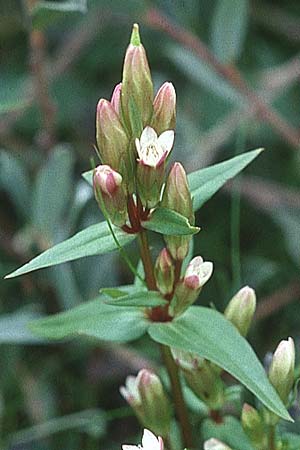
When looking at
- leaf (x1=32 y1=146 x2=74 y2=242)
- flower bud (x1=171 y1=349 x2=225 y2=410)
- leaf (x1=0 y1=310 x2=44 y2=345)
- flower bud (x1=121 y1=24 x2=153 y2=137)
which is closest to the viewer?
flower bud (x1=121 y1=24 x2=153 y2=137)

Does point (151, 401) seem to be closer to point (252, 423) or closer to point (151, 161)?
point (252, 423)

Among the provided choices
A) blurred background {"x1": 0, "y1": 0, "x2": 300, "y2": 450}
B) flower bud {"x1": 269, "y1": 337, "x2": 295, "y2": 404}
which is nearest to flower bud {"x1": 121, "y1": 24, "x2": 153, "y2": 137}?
flower bud {"x1": 269, "y1": 337, "x2": 295, "y2": 404}

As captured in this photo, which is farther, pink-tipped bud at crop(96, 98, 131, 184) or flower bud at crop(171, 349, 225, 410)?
flower bud at crop(171, 349, 225, 410)

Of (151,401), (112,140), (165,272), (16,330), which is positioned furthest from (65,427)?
(112,140)

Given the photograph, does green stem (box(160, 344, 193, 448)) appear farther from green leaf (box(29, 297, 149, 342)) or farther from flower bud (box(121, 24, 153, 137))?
flower bud (box(121, 24, 153, 137))

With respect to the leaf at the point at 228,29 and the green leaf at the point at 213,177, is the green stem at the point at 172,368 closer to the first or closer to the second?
the green leaf at the point at 213,177

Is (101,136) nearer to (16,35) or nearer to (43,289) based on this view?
(43,289)

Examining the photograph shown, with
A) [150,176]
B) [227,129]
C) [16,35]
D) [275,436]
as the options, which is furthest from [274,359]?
[16,35]
